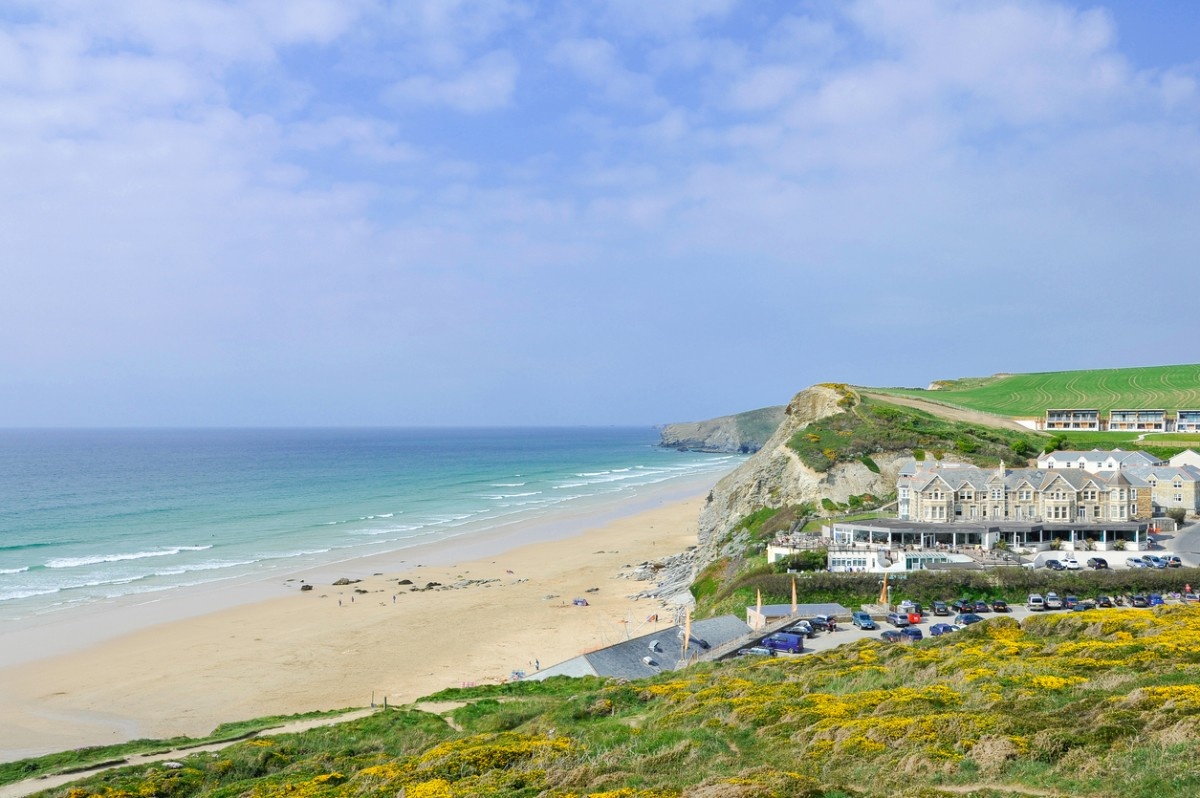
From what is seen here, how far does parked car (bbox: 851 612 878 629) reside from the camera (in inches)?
1314

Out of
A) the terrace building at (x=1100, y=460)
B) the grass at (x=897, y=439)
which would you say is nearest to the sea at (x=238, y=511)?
the grass at (x=897, y=439)

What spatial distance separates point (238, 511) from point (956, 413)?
3269 inches

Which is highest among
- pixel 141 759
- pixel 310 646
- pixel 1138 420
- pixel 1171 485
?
pixel 1138 420

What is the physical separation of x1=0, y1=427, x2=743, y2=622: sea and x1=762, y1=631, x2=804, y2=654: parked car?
42861 millimetres

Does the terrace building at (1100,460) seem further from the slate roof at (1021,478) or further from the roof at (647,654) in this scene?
the roof at (647,654)

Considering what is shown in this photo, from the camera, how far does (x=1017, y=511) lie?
4925cm

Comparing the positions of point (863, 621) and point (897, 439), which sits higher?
point (897, 439)

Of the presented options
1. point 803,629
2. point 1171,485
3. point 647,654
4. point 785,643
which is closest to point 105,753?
point 647,654

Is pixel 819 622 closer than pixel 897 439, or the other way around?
pixel 819 622

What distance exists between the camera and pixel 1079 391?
10231cm

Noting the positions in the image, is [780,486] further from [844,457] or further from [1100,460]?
[1100,460]

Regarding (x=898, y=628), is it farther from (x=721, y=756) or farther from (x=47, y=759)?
(x=47, y=759)

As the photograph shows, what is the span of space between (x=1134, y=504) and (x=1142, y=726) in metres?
42.1

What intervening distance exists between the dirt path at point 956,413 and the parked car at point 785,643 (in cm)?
6007
